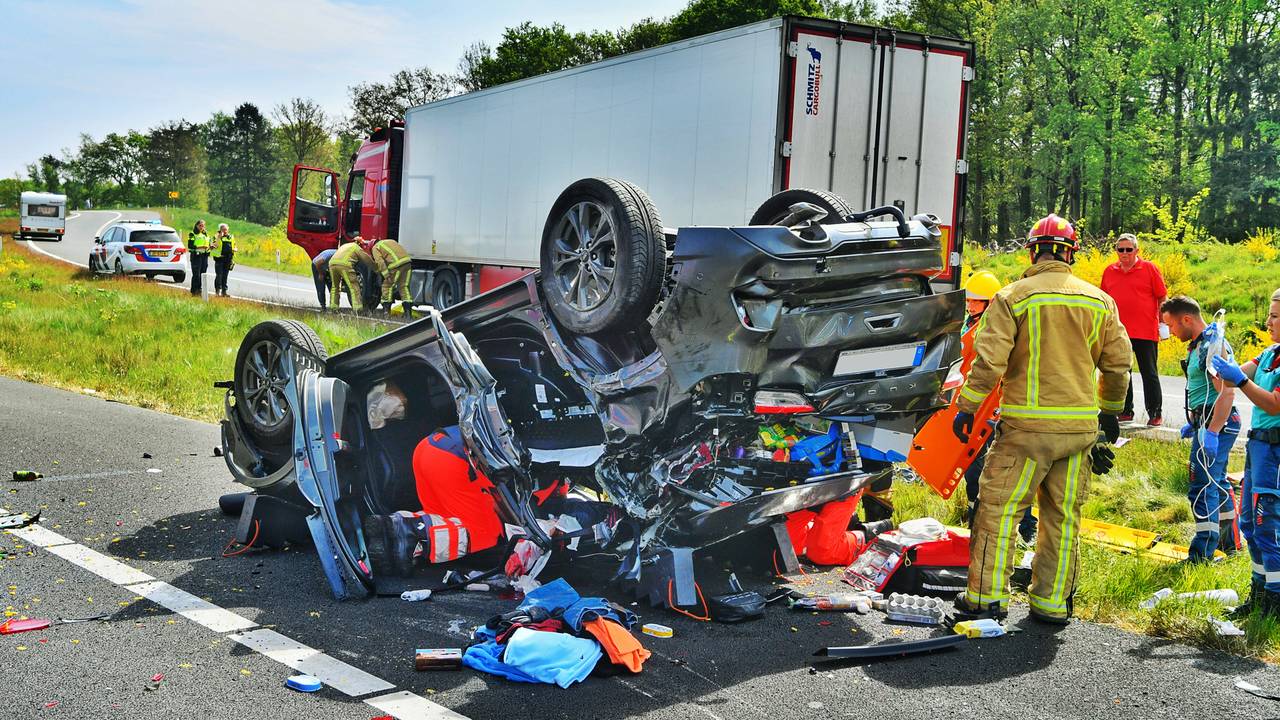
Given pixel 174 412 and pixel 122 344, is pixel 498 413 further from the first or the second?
pixel 122 344

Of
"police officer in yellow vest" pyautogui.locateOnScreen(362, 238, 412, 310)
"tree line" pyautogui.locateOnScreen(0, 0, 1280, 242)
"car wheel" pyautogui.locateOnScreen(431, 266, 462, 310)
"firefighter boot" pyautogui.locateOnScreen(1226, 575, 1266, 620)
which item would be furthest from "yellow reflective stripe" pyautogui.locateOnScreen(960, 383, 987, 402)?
"tree line" pyautogui.locateOnScreen(0, 0, 1280, 242)

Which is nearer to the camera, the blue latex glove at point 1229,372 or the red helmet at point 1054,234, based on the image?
the blue latex glove at point 1229,372

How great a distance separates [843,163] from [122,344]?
9.64m

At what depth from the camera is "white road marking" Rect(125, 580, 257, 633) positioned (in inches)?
175

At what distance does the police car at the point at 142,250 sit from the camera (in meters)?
28.2

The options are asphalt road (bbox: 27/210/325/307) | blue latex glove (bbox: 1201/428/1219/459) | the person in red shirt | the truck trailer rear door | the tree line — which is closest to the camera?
blue latex glove (bbox: 1201/428/1219/459)

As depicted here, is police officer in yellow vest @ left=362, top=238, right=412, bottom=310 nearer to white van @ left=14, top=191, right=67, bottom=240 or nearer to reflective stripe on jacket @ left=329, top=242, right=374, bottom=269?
reflective stripe on jacket @ left=329, top=242, right=374, bottom=269

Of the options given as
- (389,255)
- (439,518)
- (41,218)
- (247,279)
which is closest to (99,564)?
(439,518)

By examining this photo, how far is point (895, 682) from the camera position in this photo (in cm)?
397

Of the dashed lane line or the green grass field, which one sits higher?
the green grass field

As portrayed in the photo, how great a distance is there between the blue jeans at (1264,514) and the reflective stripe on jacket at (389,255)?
1610 cm

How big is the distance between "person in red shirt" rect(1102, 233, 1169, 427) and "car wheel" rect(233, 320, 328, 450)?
23.6 ft

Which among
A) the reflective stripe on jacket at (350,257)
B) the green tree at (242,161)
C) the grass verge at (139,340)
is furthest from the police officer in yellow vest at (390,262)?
the green tree at (242,161)

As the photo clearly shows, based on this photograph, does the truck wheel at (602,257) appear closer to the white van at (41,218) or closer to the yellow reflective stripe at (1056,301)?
the yellow reflective stripe at (1056,301)
